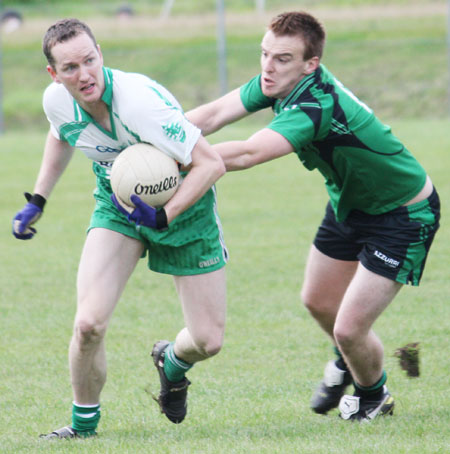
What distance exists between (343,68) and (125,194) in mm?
20217

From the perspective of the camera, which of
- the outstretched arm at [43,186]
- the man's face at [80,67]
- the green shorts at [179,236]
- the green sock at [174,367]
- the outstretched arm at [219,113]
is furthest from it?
the outstretched arm at [219,113]

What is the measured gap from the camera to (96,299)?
182 inches

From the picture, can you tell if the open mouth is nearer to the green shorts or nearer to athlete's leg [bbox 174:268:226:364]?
the green shorts

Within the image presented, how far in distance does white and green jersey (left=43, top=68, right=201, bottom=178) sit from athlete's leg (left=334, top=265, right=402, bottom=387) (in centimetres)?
113

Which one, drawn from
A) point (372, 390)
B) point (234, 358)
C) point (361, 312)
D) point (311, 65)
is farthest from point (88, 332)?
point (234, 358)

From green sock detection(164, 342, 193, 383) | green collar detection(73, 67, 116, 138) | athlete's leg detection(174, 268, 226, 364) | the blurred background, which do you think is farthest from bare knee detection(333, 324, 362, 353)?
the blurred background

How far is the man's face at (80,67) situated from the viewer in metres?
4.46

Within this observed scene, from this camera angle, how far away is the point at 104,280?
185 inches

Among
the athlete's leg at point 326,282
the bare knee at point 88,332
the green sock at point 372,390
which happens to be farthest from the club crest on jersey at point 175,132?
the green sock at point 372,390

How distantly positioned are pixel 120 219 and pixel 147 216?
538mm

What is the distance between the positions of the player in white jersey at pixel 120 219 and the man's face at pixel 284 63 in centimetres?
50

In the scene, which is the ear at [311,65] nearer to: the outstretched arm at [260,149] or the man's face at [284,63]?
the man's face at [284,63]

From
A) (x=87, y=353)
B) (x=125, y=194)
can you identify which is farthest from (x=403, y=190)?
(x=87, y=353)

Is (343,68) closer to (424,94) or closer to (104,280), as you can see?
(424,94)
